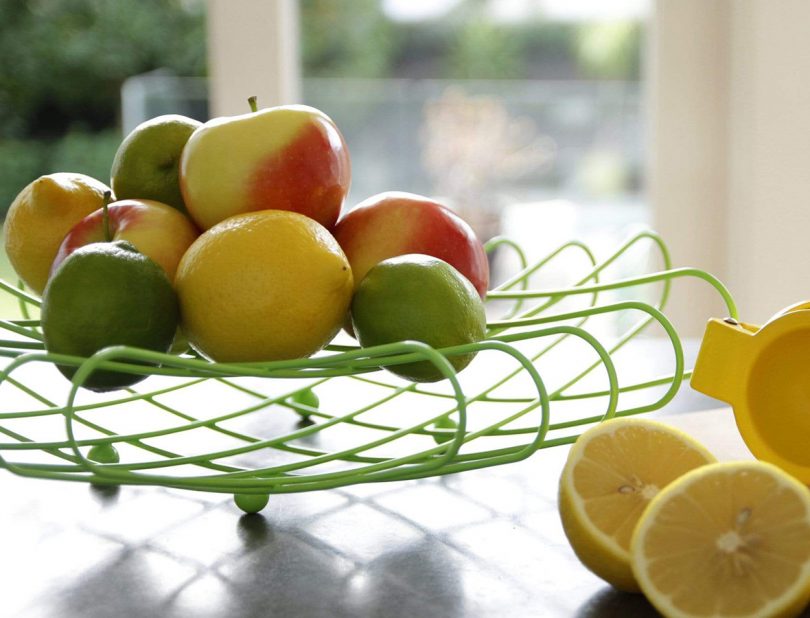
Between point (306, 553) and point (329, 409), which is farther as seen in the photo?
point (329, 409)

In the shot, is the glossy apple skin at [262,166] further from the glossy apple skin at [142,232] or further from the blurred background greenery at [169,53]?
the blurred background greenery at [169,53]

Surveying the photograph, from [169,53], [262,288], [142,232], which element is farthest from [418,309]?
[169,53]

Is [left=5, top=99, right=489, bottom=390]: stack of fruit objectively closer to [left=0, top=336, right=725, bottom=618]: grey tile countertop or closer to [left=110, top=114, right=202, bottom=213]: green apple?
[left=110, top=114, right=202, bottom=213]: green apple

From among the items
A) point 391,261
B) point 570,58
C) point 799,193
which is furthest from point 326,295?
point 570,58

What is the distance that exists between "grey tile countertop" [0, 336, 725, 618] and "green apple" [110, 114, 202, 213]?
8.7 inches

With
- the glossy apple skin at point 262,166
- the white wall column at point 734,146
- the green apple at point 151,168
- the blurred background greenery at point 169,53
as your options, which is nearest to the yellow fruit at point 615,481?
the glossy apple skin at point 262,166

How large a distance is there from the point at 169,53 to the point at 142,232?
13.9 feet

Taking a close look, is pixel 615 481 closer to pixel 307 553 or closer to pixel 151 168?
pixel 307 553

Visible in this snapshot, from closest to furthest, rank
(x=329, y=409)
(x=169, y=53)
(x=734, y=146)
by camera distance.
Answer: (x=329, y=409) → (x=734, y=146) → (x=169, y=53)

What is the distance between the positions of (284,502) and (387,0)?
3.49 metres

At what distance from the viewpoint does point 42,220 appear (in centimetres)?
74

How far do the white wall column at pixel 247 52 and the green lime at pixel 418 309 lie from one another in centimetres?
145

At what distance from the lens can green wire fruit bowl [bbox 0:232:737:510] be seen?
561 mm

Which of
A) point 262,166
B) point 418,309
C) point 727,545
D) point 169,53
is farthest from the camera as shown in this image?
point 169,53
